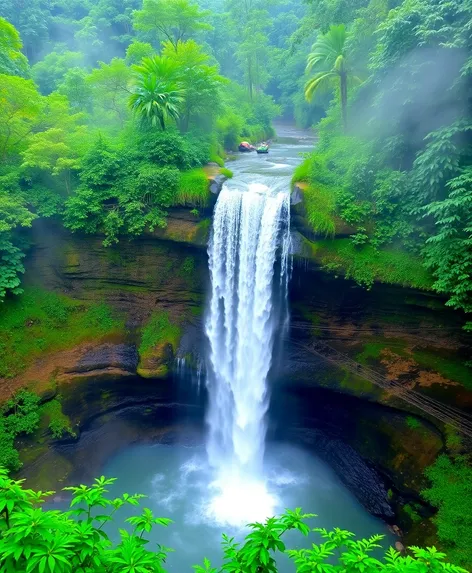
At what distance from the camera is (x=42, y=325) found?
48.5 feet

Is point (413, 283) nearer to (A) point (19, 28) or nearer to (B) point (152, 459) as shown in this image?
(B) point (152, 459)

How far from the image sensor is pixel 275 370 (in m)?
14.5

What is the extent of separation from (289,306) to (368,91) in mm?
9035

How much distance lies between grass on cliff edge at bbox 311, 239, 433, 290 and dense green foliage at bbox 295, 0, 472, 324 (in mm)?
227

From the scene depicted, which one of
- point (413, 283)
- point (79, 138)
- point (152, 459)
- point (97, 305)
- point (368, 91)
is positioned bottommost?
point (152, 459)

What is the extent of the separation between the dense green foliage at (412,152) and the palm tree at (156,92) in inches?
252

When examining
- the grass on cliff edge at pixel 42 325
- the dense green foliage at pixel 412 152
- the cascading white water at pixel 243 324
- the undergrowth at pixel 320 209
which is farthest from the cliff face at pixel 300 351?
the dense green foliage at pixel 412 152

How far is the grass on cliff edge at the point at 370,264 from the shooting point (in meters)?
11.7

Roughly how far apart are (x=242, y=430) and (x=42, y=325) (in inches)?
330

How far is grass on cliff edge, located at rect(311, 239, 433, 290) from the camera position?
1171 cm

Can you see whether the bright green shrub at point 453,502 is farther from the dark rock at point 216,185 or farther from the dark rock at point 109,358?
the dark rock at point 216,185

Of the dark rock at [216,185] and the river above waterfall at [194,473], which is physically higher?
the dark rock at [216,185]

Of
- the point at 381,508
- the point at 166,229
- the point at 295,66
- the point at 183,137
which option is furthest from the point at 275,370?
the point at 295,66

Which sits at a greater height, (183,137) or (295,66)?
(295,66)
